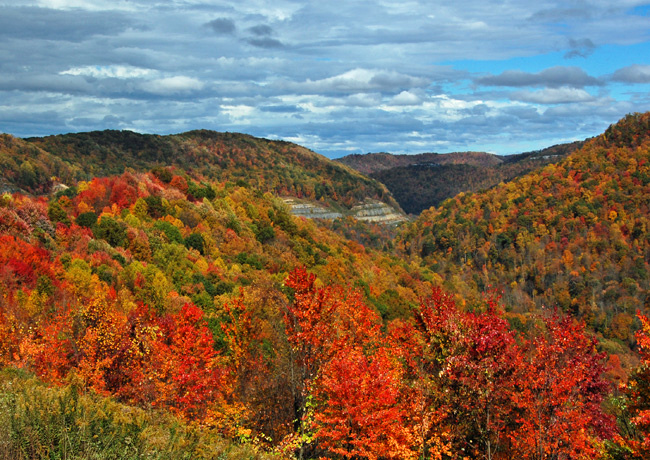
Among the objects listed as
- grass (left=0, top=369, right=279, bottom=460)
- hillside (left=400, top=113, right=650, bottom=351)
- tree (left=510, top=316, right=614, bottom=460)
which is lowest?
hillside (left=400, top=113, right=650, bottom=351)

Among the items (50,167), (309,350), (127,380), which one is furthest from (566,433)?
(50,167)

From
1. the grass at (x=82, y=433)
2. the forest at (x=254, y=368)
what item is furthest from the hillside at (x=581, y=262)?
the grass at (x=82, y=433)

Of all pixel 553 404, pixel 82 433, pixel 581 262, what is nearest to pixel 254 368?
pixel 553 404

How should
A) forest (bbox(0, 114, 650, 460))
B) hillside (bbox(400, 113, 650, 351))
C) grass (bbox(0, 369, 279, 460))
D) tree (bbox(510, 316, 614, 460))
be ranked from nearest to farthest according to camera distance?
grass (bbox(0, 369, 279, 460)) < forest (bbox(0, 114, 650, 460)) < tree (bbox(510, 316, 614, 460)) < hillside (bbox(400, 113, 650, 351))

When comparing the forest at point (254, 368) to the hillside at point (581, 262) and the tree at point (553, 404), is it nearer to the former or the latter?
the tree at point (553, 404)

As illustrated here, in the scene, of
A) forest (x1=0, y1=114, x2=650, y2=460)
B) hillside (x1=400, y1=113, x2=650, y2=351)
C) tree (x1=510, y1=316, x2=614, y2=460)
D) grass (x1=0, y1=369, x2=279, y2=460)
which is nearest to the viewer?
grass (x1=0, y1=369, x2=279, y2=460)

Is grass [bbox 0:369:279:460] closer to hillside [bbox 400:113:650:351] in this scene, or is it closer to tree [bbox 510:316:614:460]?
tree [bbox 510:316:614:460]

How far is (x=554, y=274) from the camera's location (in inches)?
6919

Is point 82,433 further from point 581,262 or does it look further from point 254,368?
point 581,262

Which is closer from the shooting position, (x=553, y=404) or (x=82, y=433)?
(x=82, y=433)

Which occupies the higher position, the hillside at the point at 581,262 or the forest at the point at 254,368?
the forest at the point at 254,368

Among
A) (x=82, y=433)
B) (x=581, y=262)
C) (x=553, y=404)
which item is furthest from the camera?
(x=581, y=262)

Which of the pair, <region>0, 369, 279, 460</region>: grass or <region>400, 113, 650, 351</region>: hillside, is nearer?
<region>0, 369, 279, 460</region>: grass

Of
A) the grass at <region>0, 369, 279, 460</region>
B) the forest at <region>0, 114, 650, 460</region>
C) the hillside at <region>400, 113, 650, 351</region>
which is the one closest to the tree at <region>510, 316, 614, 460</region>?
the forest at <region>0, 114, 650, 460</region>
